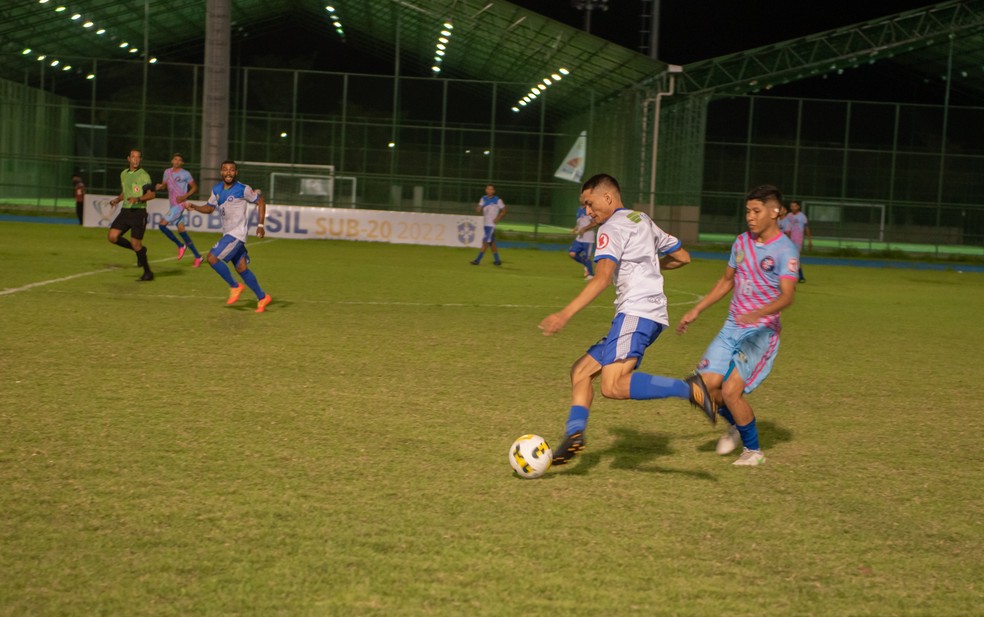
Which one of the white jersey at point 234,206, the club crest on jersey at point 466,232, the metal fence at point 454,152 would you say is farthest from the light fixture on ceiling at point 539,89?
the white jersey at point 234,206

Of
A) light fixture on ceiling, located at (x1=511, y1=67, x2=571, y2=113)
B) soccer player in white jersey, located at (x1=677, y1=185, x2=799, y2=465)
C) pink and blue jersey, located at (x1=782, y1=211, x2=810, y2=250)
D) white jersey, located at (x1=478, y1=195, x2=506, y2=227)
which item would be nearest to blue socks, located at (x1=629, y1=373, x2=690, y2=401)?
soccer player in white jersey, located at (x1=677, y1=185, x2=799, y2=465)

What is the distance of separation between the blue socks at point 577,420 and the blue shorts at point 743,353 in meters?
0.88

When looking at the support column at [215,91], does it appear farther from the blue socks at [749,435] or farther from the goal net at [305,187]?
the blue socks at [749,435]

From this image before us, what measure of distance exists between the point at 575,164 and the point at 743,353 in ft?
111

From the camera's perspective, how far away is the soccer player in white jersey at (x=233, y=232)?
44.4 ft

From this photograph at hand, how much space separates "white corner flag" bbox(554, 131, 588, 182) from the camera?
39344 mm

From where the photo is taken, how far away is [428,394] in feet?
27.7

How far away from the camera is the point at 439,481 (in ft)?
19.1

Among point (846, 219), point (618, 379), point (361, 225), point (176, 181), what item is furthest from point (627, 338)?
point (846, 219)

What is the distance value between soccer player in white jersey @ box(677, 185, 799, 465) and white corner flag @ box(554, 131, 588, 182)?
1295 inches

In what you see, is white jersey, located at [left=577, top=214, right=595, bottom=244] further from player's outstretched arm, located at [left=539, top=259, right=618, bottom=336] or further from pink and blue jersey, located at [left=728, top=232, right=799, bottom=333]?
player's outstretched arm, located at [left=539, top=259, right=618, bottom=336]

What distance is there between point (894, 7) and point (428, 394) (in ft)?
211

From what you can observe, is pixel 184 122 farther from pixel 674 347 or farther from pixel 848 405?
pixel 848 405

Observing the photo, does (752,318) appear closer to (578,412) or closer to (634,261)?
(634,261)
